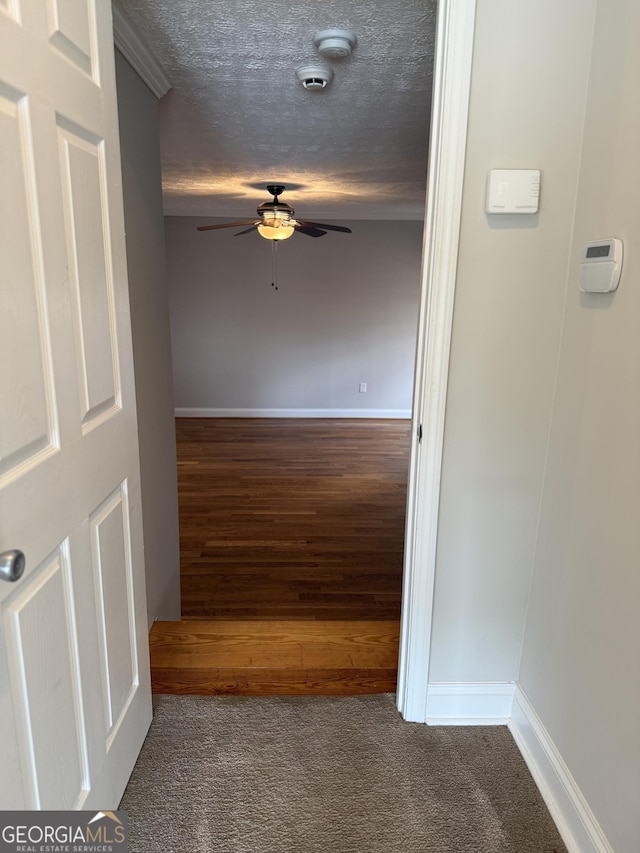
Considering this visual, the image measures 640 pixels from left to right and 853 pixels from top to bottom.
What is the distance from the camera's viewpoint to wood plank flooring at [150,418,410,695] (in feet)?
6.31

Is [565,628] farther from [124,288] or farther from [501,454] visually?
[124,288]

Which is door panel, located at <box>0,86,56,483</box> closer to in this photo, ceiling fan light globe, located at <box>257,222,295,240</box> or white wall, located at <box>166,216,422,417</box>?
ceiling fan light globe, located at <box>257,222,295,240</box>

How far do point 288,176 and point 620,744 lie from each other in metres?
4.11

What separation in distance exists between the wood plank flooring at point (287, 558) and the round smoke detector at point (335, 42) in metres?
2.13

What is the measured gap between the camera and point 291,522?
4145 millimetres

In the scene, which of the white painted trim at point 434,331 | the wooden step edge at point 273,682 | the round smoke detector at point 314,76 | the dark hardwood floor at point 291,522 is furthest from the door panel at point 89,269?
the dark hardwood floor at point 291,522

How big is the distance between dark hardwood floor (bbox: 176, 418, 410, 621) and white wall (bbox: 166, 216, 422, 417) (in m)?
0.69

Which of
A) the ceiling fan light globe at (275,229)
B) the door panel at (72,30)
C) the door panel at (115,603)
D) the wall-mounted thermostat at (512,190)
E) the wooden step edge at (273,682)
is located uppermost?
the ceiling fan light globe at (275,229)

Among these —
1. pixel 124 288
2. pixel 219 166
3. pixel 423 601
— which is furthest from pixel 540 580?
pixel 219 166

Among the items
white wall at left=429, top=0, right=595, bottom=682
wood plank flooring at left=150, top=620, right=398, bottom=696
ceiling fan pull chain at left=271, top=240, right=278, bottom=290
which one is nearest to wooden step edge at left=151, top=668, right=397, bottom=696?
wood plank flooring at left=150, top=620, right=398, bottom=696

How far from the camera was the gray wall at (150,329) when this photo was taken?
205 centimetres

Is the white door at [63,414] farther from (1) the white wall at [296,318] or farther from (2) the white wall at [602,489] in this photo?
(1) the white wall at [296,318]

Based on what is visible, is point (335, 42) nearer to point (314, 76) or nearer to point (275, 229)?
point (314, 76)

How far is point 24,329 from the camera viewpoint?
0.93 meters
